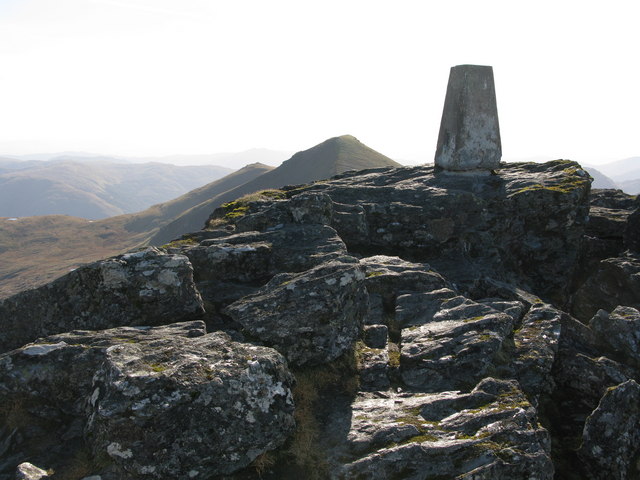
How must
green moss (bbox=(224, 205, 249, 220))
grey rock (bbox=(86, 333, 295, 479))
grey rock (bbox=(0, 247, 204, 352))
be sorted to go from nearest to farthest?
1. grey rock (bbox=(86, 333, 295, 479))
2. grey rock (bbox=(0, 247, 204, 352))
3. green moss (bbox=(224, 205, 249, 220))

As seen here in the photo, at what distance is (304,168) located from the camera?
168 meters

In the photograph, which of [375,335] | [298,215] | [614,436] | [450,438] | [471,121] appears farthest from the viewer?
[471,121]

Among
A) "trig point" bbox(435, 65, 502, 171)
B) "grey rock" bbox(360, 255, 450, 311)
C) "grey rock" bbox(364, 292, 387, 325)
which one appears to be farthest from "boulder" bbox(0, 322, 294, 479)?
"trig point" bbox(435, 65, 502, 171)

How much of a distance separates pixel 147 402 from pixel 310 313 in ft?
13.2

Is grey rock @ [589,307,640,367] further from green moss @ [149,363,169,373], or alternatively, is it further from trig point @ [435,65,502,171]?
green moss @ [149,363,169,373]

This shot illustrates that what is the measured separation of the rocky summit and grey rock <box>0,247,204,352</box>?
41mm

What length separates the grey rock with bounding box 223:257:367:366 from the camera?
966 cm

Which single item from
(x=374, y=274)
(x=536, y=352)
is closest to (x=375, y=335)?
(x=374, y=274)

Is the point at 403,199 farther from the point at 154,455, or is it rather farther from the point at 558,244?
the point at 154,455

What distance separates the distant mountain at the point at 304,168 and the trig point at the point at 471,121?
12618 centimetres

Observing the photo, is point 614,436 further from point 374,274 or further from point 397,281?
point 374,274

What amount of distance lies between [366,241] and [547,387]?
9.44 meters

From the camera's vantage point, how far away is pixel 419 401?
29.1ft

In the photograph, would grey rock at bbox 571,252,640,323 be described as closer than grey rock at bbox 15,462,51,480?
No
